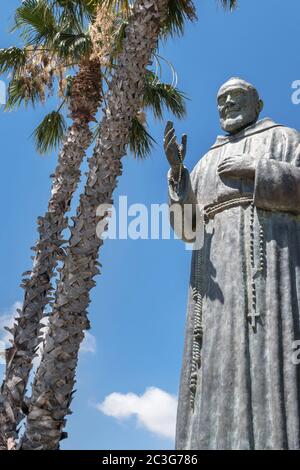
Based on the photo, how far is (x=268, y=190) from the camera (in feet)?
15.1

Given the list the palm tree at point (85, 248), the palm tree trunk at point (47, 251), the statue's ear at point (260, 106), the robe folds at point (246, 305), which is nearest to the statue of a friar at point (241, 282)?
the robe folds at point (246, 305)

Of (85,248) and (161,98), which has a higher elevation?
(161,98)

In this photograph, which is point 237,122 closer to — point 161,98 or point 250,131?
point 250,131

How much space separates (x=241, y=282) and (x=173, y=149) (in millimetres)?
1296

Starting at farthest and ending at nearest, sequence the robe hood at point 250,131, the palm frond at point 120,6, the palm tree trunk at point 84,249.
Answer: the palm frond at point 120,6 < the palm tree trunk at point 84,249 < the robe hood at point 250,131

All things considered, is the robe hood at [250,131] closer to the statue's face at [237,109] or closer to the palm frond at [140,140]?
the statue's face at [237,109]

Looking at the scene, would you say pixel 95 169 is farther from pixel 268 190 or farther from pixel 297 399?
pixel 297 399

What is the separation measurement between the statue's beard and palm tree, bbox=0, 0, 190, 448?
3951 mm

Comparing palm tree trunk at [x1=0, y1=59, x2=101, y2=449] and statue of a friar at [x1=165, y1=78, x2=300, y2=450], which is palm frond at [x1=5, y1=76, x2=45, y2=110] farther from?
statue of a friar at [x1=165, y1=78, x2=300, y2=450]

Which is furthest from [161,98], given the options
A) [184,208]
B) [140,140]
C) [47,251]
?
[184,208]

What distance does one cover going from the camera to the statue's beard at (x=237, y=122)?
17.7 feet

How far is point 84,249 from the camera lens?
7.07 metres

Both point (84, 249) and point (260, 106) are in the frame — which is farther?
point (84, 249)
